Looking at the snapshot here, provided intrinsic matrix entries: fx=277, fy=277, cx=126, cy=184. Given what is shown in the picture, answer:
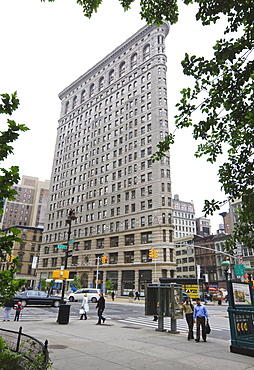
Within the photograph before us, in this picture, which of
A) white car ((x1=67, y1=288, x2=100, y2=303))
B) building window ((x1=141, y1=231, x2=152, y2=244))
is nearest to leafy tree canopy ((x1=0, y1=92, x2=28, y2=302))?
white car ((x1=67, y1=288, x2=100, y2=303))

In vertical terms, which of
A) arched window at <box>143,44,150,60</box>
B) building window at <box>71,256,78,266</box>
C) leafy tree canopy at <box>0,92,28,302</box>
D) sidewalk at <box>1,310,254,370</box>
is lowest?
sidewalk at <box>1,310,254,370</box>

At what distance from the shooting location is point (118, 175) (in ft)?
201

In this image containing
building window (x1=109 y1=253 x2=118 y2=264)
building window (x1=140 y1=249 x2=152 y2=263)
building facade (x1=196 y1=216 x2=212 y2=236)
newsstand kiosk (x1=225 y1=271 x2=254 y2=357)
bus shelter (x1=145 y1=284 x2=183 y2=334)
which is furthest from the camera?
building facade (x1=196 y1=216 x2=212 y2=236)

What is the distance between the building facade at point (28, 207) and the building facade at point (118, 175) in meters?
54.2

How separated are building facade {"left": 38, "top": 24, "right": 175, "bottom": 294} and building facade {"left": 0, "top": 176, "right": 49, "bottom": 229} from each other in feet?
178

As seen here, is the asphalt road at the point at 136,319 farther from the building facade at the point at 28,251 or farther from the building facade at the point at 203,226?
the building facade at the point at 203,226

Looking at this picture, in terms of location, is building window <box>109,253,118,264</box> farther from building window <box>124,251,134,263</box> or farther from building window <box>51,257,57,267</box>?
building window <box>51,257,57,267</box>

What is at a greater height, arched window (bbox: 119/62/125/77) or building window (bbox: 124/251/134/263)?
arched window (bbox: 119/62/125/77)

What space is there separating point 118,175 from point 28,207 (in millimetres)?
86185

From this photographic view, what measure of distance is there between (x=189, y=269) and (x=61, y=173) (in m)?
52.8

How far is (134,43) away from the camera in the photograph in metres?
70.9

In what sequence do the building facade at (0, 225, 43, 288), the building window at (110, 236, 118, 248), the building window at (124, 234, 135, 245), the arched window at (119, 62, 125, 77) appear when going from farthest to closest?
the building facade at (0, 225, 43, 288), the arched window at (119, 62, 125, 77), the building window at (110, 236, 118, 248), the building window at (124, 234, 135, 245)

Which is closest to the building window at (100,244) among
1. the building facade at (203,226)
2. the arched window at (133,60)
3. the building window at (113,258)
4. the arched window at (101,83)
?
the building window at (113,258)

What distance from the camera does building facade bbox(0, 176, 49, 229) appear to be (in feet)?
426
